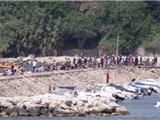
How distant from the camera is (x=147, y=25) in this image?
427 ft

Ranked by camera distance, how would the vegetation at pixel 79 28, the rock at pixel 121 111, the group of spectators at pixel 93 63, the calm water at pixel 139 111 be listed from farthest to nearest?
the vegetation at pixel 79 28, the group of spectators at pixel 93 63, the rock at pixel 121 111, the calm water at pixel 139 111

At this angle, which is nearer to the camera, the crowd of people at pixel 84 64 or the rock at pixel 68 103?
the rock at pixel 68 103

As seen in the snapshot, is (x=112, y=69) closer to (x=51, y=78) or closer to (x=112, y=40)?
(x=51, y=78)

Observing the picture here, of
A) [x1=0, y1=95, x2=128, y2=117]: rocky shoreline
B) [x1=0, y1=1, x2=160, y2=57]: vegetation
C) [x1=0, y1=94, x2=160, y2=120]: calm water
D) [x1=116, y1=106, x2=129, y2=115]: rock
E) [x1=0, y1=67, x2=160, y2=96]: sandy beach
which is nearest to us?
[x1=0, y1=94, x2=160, y2=120]: calm water

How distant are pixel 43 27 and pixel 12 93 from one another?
5084cm

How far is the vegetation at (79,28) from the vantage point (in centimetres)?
12838

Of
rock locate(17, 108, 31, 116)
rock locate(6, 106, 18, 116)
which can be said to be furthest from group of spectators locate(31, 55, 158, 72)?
rock locate(17, 108, 31, 116)

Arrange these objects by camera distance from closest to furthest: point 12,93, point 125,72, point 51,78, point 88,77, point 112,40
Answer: point 12,93 < point 51,78 < point 88,77 < point 125,72 < point 112,40

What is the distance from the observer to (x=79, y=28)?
5094 inches

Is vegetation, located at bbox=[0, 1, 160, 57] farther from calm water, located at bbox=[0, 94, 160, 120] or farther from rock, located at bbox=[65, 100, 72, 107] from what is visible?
rock, located at bbox=[65, 100, 72, 107]

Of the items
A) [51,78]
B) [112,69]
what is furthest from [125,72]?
[51,78]

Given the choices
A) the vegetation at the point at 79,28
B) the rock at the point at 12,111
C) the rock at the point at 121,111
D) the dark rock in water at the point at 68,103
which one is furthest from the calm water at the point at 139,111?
the vegetation at the point at 79,28

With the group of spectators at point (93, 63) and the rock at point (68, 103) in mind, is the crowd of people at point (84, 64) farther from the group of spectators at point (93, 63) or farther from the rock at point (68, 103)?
the rock at point (68, 103)

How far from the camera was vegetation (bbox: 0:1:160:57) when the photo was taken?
421 ft
